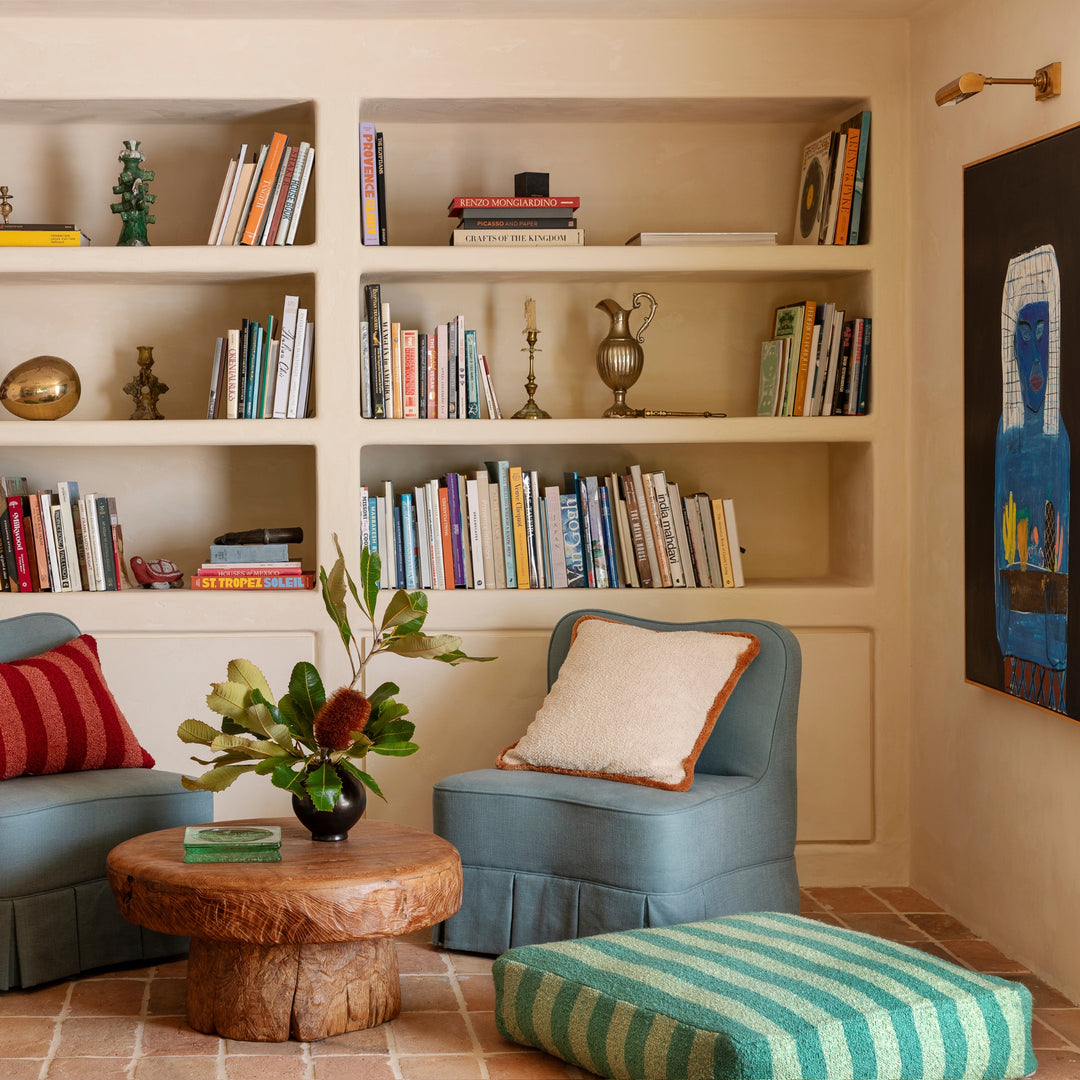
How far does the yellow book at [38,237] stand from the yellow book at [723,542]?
6.44 ft

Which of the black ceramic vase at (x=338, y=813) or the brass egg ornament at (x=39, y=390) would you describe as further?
the brass egg ornament at (x=39, y=390)

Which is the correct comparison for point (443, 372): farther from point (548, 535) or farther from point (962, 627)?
point (962, 627)

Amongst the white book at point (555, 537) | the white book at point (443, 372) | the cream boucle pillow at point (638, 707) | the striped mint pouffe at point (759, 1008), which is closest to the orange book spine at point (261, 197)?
the white book at point (443, 372)

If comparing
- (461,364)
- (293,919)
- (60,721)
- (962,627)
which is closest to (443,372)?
(461,364)

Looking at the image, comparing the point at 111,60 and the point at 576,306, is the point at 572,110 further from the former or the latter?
the point at 111,60

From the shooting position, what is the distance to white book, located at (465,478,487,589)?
3.72m

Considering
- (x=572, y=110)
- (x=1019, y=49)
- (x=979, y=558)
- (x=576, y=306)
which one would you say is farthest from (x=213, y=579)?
(x=1019, y=49)

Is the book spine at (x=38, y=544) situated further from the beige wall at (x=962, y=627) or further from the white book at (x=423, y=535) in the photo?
the beige wall at (x=962, y=627)

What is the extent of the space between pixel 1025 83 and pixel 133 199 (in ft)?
7.78

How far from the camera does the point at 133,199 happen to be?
12.1 ft

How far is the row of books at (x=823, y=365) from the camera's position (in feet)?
12.3

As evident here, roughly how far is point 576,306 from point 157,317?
1279 millimetres

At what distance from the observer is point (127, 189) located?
3684 millimetres

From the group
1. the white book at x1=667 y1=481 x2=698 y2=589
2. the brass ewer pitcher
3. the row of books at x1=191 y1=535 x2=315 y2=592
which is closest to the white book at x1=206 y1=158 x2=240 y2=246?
the row of books at x1=191 y1=535 x2=315 y2=592
